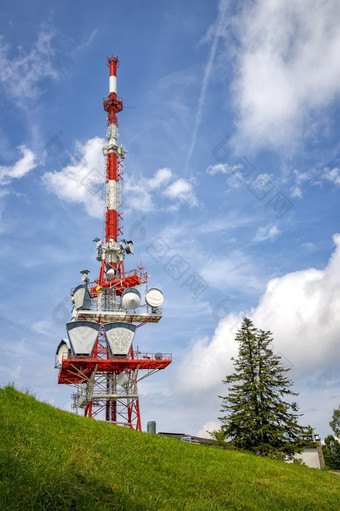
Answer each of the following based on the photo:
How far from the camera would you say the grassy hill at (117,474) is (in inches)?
333

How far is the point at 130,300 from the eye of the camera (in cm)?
4194

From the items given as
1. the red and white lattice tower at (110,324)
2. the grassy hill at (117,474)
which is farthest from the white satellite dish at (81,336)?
the grassy hill at (117,474)

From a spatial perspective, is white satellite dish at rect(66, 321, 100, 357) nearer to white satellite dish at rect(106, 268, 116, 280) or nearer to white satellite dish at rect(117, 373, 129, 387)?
white satellite dish at rect(117, 373, 129, 387)

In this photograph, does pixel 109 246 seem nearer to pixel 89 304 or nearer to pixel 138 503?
pixel 89 304

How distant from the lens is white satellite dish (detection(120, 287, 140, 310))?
41938mm

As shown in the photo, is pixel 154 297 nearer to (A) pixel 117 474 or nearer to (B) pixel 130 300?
(B) pixel 130 300

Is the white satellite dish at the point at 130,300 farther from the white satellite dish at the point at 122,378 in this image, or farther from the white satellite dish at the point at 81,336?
the white satellite dish at the point at 122,378

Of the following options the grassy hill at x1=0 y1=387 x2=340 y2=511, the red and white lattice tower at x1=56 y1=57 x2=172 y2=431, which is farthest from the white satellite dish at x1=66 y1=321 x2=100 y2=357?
the grassy hill at x1=0 y1=387 x2=340 y2=511

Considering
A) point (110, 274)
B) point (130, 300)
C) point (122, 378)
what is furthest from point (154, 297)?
point (122, 378)

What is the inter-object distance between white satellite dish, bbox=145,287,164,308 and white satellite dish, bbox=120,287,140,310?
108 cm

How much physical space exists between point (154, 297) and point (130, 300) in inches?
104

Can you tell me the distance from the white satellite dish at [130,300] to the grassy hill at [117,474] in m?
23.7

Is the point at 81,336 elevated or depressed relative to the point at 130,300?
depressed

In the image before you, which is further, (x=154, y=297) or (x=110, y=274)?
(x=110, y=274)
